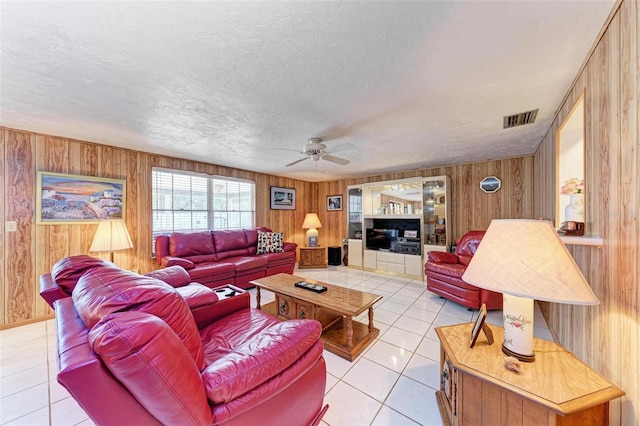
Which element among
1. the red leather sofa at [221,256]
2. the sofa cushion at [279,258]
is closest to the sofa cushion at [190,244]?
the red leather sofa at [221,256]

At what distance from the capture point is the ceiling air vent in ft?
7.41

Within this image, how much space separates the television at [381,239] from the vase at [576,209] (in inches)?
126

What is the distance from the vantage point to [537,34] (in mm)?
1285

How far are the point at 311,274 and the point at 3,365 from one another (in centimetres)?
390

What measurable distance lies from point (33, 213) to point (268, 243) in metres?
3.10

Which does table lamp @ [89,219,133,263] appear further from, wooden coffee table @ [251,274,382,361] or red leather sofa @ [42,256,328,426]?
wooden coffee table @ [251,274,382,361]

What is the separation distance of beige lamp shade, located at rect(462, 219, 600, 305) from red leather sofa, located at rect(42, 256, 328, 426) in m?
0.96

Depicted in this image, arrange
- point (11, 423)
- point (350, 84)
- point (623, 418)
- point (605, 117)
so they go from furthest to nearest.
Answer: point (350, 84) < point (11, 423) < point (605, 117) < point (623, 418)

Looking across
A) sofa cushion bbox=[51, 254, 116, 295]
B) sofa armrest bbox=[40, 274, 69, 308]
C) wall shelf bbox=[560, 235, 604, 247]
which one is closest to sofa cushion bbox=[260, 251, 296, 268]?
sofa cushion bbox=[51, 254, 116, 295]

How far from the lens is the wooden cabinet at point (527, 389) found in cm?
89

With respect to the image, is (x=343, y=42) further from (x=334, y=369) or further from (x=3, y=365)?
(x=3, y=365)

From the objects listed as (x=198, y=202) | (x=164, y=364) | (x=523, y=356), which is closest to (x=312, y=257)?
(x=198, y=202)

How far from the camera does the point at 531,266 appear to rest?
987mm

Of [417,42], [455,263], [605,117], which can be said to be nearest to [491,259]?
[605,117]
